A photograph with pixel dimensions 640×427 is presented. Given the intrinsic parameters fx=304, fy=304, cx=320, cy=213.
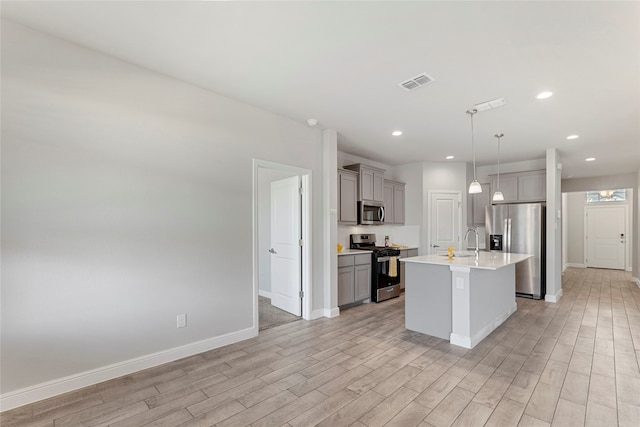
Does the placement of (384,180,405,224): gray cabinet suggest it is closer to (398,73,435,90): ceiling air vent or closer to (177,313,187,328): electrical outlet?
(398,73,435,90): ceiling air vent

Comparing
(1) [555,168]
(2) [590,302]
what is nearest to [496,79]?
(1) [555,168]

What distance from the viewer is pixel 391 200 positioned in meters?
6.36

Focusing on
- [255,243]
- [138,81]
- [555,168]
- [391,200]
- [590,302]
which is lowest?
[590,302]

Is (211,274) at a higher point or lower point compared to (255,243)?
lower

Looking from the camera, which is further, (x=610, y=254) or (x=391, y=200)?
(x=610, y=254)

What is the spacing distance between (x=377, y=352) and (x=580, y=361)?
199 cm

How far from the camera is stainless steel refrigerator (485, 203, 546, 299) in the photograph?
Answer: 18.5 feet

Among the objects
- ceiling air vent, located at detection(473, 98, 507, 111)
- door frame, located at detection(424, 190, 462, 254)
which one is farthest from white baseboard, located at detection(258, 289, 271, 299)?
ceiling air vent, located at detection(473, 98, 507, 111)

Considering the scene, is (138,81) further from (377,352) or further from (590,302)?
(590,302)

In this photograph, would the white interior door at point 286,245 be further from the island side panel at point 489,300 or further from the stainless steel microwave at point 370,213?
the island side panel at point 489,300

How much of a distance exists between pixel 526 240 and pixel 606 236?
6388 millimetres

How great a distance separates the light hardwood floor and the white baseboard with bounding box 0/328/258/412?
0.06 meters

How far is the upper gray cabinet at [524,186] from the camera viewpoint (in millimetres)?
6016

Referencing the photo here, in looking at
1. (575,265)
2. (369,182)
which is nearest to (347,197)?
(369,182)
